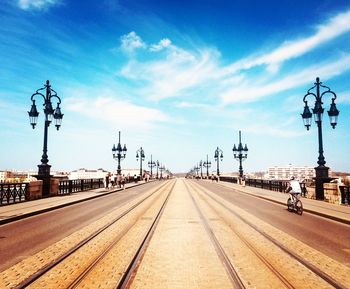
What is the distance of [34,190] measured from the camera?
19.1 meters

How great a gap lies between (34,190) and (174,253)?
Answer: 1515cm

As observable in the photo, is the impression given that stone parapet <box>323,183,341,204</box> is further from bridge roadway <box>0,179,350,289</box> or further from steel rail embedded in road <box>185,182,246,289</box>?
steel rail embedded in road <box>185,182,246,289</box>

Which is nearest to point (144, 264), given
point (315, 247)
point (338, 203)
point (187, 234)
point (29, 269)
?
point (29, 269)

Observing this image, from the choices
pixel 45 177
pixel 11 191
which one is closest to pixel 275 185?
pixel 45 177

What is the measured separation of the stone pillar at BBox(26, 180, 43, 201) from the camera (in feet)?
60.3

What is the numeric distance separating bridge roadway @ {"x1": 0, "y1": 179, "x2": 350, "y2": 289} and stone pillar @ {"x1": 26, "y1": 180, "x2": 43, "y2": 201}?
7777 millimetres

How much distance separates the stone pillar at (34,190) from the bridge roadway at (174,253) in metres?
7.78

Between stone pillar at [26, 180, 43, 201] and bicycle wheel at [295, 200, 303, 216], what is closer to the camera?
bicycle wheel at [295, 200, 303, 216]

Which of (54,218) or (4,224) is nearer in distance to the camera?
(4,224)

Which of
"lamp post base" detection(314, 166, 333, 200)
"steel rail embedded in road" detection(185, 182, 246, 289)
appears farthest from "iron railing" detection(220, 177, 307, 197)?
"steel rail embedded in road" detection(185, 182, 246, 289)

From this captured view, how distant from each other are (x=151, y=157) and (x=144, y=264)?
78.9 m

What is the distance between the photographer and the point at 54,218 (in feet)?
39.2

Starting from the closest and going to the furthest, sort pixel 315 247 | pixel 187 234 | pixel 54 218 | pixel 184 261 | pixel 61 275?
pixel 61 275, pixel 184 261, pixel 315 247, pixel 187 234, pixel 54 218

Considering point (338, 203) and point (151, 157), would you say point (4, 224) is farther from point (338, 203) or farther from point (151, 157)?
point (151, 157)
